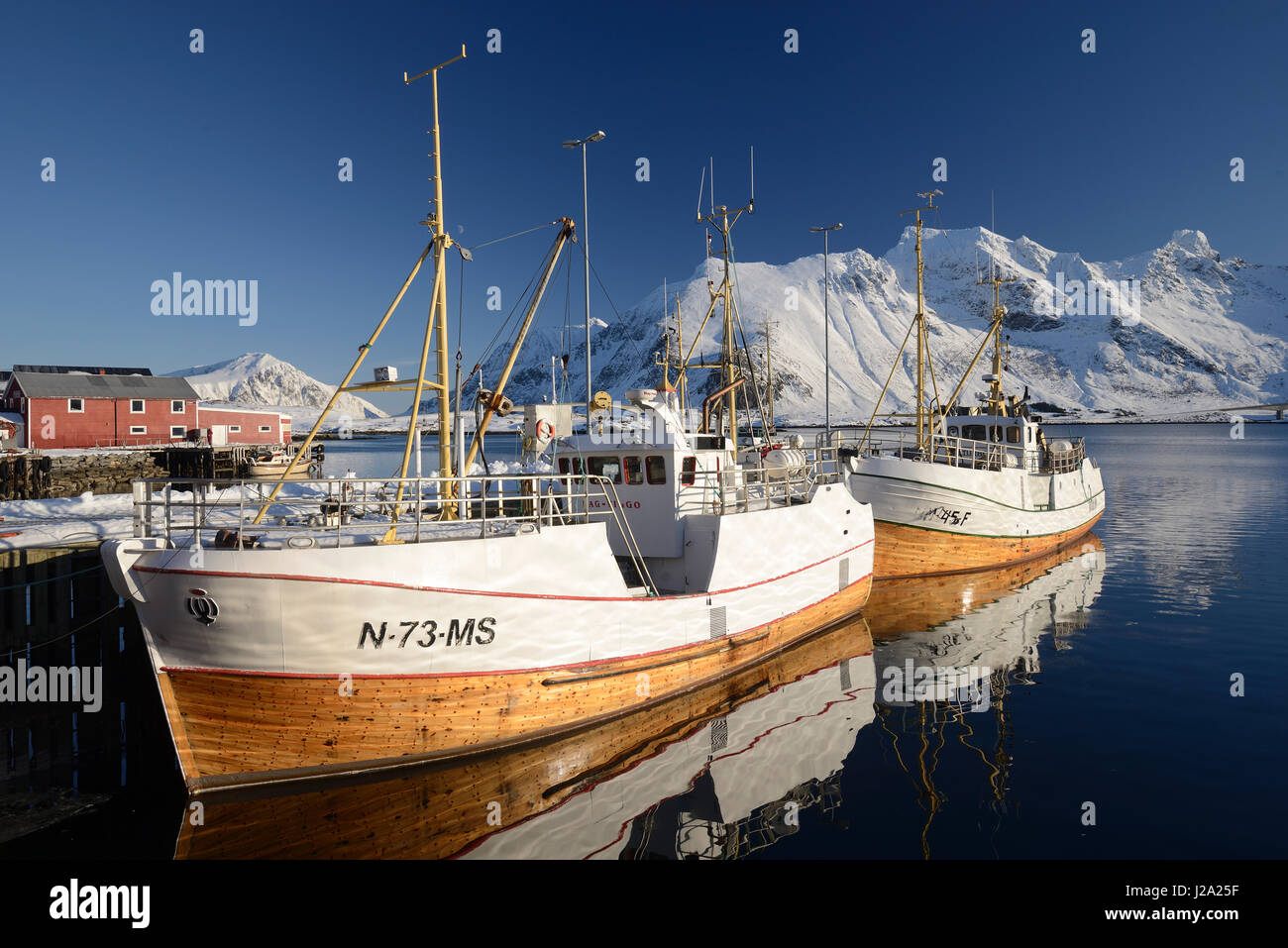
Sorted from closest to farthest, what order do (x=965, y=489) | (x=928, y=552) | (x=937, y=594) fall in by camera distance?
1. (x=937, y=594)
2. (x=965, y=489)
3. (x=928, y=552)

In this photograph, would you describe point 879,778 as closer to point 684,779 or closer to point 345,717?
point 684,779

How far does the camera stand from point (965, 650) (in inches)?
659

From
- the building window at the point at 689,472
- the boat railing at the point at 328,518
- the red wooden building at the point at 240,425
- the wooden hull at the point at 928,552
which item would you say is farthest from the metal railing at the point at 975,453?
the red wooden building at the point at 240,425

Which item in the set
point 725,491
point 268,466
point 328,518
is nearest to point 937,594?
point 725,491

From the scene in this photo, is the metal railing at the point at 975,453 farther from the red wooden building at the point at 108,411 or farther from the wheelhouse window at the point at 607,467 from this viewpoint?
the red wooden building at the point at 108,411

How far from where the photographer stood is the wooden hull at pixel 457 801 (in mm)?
8438

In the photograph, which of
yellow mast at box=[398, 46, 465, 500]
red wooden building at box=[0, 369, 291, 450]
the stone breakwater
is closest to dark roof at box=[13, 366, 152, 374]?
red wooden building at box=[0, 369, 291, 450]

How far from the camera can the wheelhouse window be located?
48.3 feet

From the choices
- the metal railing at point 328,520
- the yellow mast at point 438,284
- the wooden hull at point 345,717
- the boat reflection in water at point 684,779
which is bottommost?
the boat reflection in water at point 684,779

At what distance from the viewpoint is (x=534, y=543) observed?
1056cm

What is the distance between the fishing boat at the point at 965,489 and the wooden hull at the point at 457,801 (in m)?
12.3

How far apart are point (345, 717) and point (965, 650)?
44.7 feet

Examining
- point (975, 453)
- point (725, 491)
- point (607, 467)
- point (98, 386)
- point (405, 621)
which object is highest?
point (98, 386)

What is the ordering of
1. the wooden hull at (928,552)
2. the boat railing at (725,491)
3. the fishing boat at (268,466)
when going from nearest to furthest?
the boat railing at (725,491) → the wooden hull at (928,552) → the fishing boat at (268,466)
